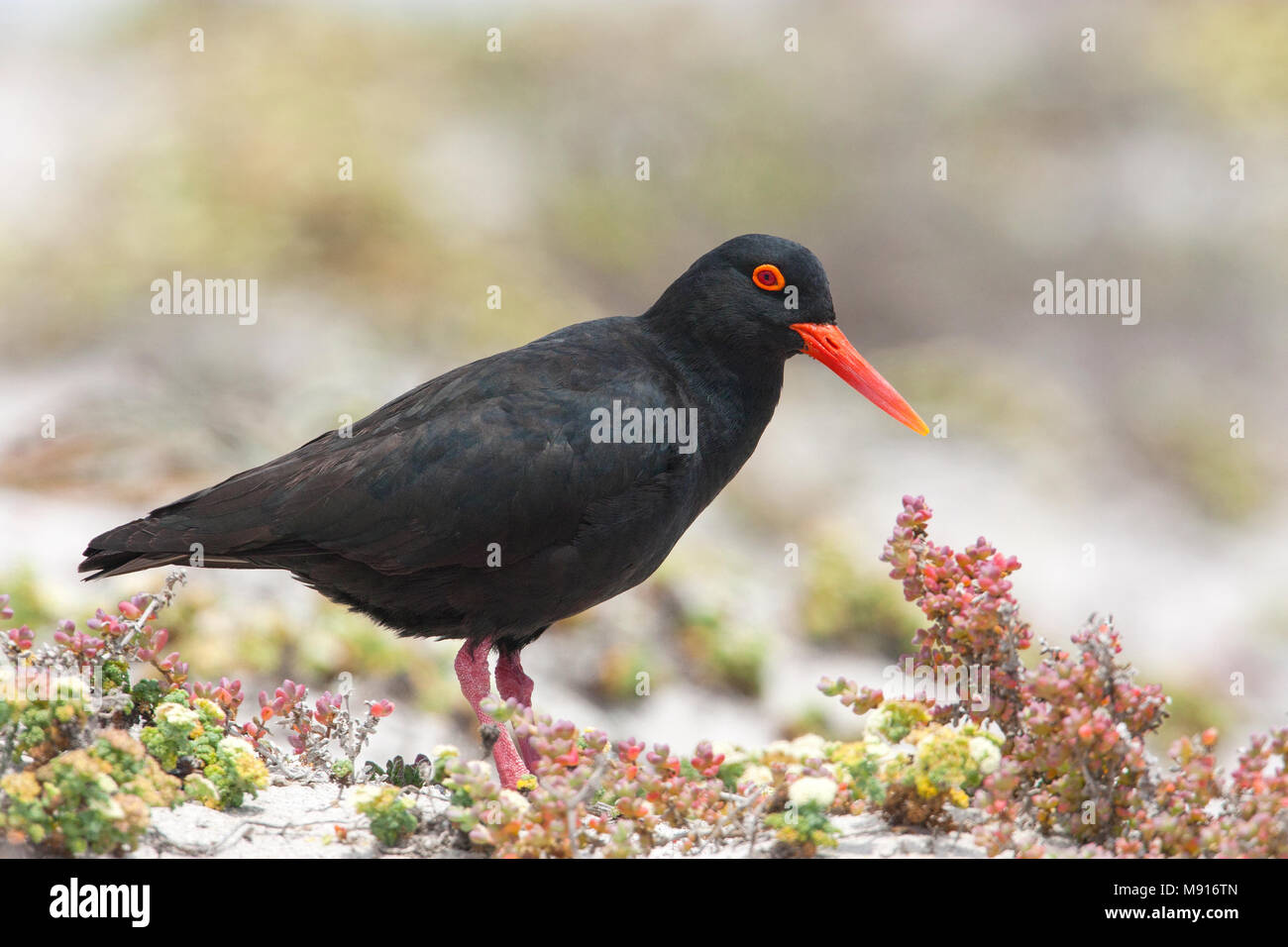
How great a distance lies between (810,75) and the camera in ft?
42.2

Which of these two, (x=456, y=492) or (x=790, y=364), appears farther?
(x=790, y=364)

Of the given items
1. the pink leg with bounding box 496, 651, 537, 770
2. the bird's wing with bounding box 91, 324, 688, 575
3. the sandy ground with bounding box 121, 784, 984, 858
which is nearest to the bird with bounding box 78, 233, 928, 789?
the bird's wing with bounding box 91, 324, 688, 575

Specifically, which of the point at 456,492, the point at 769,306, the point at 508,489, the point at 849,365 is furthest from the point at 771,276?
the point at 456,492

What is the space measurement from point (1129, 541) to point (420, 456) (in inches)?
285

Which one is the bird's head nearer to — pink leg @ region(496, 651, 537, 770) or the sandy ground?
pink leg @ region(496, 651, 537, 770)

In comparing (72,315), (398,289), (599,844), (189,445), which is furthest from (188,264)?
(599,844)

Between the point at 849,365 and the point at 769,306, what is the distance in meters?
0.38

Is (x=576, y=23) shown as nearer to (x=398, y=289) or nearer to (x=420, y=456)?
(x=398, y=289)

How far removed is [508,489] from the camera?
12.9ft

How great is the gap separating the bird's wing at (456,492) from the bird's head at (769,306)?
454 mm

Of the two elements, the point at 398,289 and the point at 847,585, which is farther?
the point at 398,289

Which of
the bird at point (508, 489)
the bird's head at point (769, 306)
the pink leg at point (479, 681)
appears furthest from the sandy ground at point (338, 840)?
the bird's head at point (769, 306)

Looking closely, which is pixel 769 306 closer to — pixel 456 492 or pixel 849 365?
pixel 849 365

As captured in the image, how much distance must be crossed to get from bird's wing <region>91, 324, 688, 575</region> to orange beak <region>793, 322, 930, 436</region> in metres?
0.66
